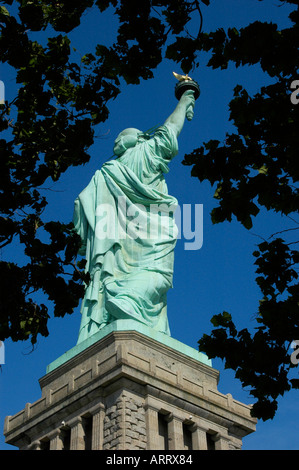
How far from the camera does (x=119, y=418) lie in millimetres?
17906

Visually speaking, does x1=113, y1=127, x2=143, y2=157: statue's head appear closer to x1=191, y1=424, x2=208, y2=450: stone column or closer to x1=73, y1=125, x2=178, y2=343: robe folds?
x1=73, y1=125, x2=178, y2=343: robe folds

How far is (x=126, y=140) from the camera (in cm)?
2672


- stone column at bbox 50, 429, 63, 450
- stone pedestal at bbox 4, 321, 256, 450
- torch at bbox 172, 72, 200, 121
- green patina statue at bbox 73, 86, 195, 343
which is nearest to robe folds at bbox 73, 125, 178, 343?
green patina statue at bbox 73, 86, 195, 343

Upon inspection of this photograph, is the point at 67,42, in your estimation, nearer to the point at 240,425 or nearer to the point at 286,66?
the point at 286,66

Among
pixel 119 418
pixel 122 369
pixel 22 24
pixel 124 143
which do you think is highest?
pixel 124 143

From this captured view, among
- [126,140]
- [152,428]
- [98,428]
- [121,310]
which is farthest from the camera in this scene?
[126,140]

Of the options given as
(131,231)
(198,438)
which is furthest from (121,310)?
(198,438)

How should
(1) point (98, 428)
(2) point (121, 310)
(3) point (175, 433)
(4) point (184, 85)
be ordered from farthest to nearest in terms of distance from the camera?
(4) point (184, 85), (2) point (121, 310), (3) point (175, 433), (1) point (98, 428)

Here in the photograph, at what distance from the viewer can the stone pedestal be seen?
60.0ft

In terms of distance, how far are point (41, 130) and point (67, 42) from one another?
4.56ft

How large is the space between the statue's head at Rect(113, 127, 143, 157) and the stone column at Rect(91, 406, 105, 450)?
35.4ft

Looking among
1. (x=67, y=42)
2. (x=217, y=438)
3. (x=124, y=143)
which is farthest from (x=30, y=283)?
(x=124, y=143)

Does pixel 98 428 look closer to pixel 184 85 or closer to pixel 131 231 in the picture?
pixel 131 231

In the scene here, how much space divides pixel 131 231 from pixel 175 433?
7235 millimetres
